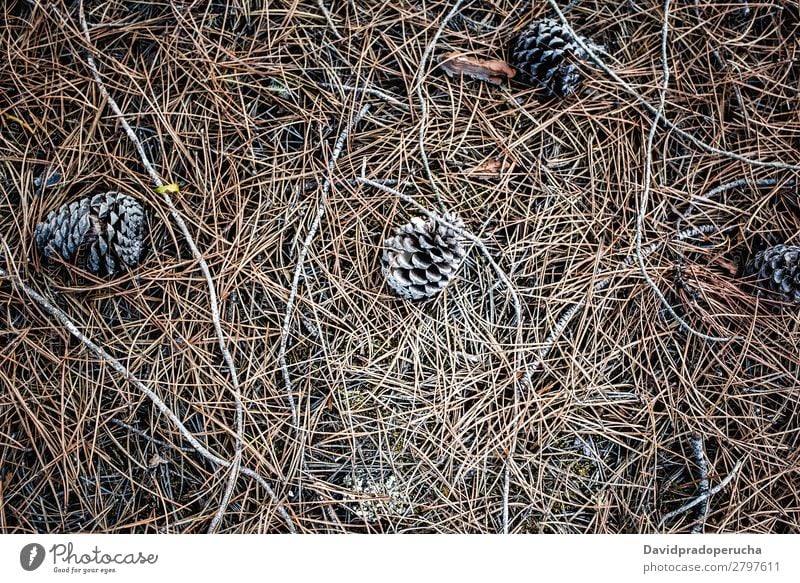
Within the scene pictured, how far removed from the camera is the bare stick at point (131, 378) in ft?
4.07

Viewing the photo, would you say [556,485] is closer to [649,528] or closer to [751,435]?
[649,528]

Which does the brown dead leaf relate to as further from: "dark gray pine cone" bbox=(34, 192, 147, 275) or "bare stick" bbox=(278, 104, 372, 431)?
"dark gray pine cone" bbox=(34, 192, 147, 275)

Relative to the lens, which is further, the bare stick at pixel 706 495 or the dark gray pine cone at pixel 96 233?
the bare stick at pixel 706 495

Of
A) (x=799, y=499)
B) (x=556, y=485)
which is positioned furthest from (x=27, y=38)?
(x=799, y=499)

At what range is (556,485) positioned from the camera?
4.36ft

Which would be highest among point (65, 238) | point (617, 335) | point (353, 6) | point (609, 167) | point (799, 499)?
point (353, 6)

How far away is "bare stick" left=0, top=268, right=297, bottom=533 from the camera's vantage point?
1.24 m

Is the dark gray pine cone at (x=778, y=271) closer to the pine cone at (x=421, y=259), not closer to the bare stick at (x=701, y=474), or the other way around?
the bare stick at (x=701, y=474)

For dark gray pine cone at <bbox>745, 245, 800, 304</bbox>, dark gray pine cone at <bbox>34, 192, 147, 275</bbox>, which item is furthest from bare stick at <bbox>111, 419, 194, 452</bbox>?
dark gray pine cone at <bbox>745, 245, 800, 304</bbox>
